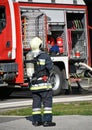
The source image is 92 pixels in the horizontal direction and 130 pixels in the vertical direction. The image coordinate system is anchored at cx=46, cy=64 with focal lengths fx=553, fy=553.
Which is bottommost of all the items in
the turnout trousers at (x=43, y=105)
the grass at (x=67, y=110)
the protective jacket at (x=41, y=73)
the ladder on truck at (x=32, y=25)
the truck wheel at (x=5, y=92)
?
the truck wheel at (x=5, y=92)

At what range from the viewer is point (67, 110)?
45.3 ft

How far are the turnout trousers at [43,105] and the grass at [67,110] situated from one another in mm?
2223

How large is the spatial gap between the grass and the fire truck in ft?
5.84

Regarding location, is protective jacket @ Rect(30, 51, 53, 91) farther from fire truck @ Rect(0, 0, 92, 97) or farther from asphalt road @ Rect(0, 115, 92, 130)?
fire truck @ Rect(0, 0, 92, 97)

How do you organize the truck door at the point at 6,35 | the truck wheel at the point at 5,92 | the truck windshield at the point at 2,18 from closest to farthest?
1. the truck door at the point at 6,35
2. the truck windshield at the point at 2,18
3. the truck wheel at the point at 5,92

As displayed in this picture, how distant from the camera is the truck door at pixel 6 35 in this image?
57.0 ft

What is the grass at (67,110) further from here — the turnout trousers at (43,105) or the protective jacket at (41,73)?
the protective jacket at (41,73)

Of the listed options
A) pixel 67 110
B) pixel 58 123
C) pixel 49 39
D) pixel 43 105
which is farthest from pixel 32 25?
pixel 43 105

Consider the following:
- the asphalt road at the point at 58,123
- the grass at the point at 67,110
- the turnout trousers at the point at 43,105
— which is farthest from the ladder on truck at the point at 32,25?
the turnout trousers at the point at 43,105

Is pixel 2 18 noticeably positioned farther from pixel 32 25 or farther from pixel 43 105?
pixel 43 105

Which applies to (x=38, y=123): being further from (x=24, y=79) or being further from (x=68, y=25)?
(x=68, y=25)

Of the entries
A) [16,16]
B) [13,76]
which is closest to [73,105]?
[13,76]

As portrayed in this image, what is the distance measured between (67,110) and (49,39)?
214 inches

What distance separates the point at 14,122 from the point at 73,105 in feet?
12.3
